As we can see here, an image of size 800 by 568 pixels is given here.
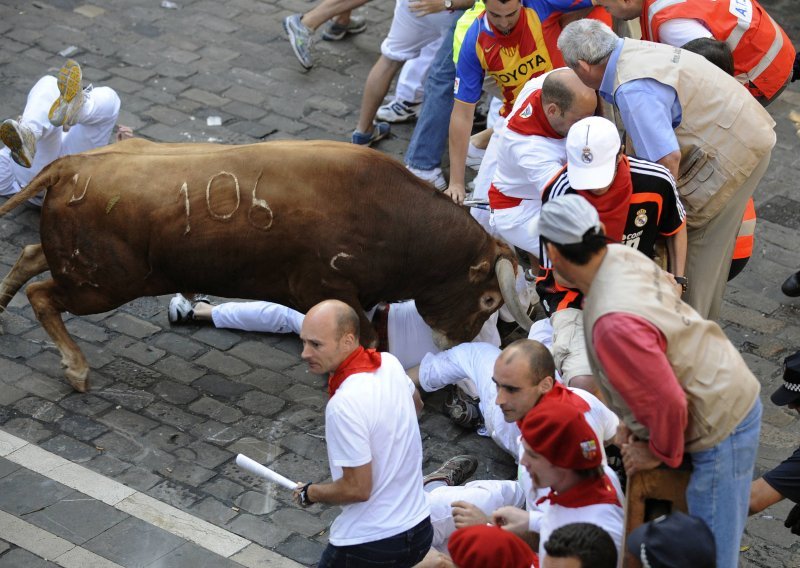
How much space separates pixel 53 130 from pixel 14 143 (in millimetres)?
546

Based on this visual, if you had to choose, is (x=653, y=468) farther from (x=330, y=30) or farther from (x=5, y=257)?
(x=330, y=30)

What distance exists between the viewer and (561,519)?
4.25 m

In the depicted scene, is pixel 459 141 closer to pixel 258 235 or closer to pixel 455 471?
pixel 258 235

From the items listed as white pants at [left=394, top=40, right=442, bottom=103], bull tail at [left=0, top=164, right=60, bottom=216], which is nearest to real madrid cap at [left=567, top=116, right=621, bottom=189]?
bull tail at [left=0, top=164, right=60, bottom=216]

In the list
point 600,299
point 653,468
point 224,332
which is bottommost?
point 224,332

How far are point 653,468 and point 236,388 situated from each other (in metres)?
3.27

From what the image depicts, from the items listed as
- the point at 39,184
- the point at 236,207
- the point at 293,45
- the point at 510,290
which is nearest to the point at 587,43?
the point at 510,290

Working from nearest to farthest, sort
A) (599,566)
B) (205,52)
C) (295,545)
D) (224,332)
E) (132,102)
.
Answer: (599,566) < (295,545) < (224,332) < (132,102) < (205,52)

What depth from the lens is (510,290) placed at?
21.6ft

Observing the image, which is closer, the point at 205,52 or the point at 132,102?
the point at 132,102

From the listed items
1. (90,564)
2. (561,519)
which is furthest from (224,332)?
(561,519)

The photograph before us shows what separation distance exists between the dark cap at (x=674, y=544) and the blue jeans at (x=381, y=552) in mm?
1131

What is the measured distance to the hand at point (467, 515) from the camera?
503 cm

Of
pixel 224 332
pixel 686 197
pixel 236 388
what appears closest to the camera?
pixel 686 197
